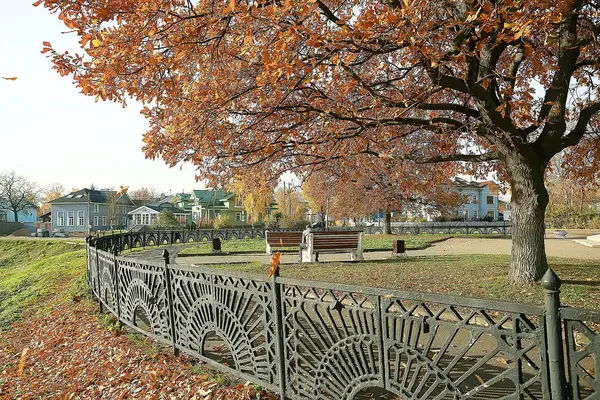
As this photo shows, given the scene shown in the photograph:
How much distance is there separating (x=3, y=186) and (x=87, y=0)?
88105mm

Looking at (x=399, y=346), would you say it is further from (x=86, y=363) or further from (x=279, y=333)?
(x=86, y=363)

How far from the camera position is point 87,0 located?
19.1ft

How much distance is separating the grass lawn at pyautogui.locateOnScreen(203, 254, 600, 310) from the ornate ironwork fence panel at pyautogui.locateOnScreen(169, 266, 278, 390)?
15.1 feet

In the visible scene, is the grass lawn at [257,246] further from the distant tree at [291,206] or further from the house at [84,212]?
the house at [84,212]

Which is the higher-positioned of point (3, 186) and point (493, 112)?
point (3, 186)

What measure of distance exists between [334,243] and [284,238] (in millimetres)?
3263

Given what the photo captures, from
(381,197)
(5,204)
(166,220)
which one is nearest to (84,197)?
(166,220)

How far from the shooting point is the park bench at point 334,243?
13651 mm

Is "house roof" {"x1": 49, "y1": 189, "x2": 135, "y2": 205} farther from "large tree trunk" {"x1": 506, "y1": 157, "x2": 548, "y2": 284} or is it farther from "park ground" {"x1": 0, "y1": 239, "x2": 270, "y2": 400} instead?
"large tree trunk" {"x1": 506, "y1": 157, "x2": 548, "y2": 284}

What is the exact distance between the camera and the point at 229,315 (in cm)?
454

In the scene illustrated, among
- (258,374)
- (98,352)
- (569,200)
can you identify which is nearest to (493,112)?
(258,374)

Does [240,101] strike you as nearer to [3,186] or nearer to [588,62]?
[588,62]

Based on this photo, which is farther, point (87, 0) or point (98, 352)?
point (98, 352)

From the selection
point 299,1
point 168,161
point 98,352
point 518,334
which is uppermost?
point 299,1
